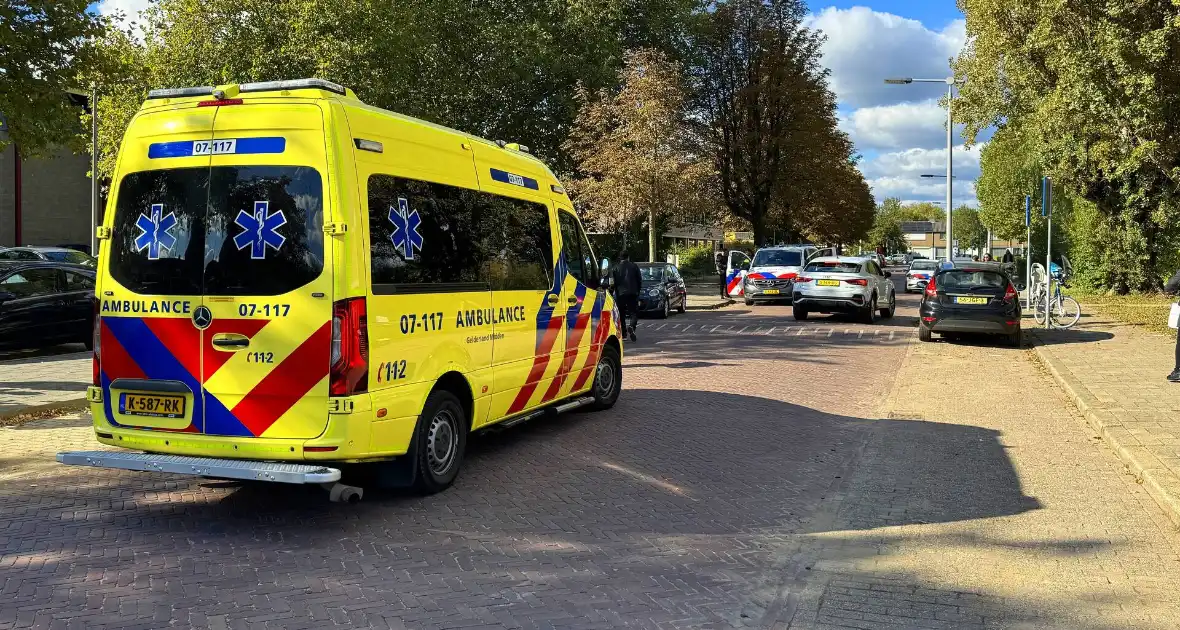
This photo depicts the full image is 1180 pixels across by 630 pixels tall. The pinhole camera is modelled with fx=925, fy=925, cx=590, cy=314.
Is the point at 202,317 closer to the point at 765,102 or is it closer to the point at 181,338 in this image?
the point at 181,338

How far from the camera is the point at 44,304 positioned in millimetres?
14094

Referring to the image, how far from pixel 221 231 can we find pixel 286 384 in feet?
3.28

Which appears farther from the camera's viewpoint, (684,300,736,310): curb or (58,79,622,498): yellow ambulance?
(684,300,736,310): curb

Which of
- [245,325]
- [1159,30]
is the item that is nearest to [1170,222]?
[1159,30]

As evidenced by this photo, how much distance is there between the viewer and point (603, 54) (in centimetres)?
3341

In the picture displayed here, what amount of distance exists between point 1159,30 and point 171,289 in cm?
1978

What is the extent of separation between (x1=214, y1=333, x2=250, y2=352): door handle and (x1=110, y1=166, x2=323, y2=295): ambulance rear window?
257 mm

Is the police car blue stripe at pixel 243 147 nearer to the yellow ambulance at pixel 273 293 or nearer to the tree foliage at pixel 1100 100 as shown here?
the yellow ambulance at pixel 273 293

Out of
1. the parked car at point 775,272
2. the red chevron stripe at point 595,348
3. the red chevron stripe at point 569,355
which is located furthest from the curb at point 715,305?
the red chevron stripe at point 569,355

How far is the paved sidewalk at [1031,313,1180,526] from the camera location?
23.0 ft

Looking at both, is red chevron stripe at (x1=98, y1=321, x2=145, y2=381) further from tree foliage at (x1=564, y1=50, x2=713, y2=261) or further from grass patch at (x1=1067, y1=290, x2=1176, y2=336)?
tree foliage at (x1=564, y1=50, x2=713, y2=261)

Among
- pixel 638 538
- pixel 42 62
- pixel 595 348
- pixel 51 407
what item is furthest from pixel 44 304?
pixel 638 538

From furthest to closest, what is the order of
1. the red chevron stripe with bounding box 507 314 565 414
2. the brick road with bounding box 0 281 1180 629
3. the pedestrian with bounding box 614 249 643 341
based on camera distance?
the pedestrian with bounding box 614 249 643 341, the red chevron stripe with bounding box 507 314 565 414, the brick road with bounding box 0 281 1180 629

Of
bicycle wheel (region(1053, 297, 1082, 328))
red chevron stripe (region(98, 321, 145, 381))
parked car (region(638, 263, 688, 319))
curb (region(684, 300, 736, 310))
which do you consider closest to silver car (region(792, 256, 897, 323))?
parked car (region(638, 263, 688, 319))
